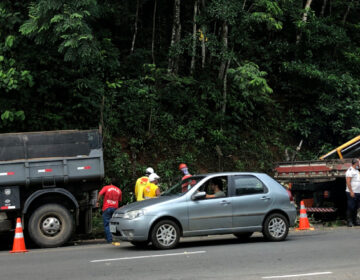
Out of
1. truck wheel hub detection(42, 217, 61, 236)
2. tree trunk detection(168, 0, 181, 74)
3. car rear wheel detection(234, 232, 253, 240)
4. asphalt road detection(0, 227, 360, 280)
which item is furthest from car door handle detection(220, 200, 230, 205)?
tree trunk detection(168, 0, 181, 74)

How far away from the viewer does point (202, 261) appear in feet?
34.0

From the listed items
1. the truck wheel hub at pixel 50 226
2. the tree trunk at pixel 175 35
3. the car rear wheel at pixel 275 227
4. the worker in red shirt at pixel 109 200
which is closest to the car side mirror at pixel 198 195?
the car rear wheel at pixel 275 227

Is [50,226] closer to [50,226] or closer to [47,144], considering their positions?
[50,226]

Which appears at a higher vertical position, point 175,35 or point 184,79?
point 175,35

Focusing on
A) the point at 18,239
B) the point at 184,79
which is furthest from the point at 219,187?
the point at 184,79

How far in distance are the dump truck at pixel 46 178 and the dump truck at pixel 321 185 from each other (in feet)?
19.9

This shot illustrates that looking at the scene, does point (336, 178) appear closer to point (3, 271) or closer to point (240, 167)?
point (240, 167)

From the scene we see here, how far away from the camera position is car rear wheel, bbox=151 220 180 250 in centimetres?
1217

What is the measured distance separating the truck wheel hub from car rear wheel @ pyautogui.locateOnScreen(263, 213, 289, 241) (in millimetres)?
4647

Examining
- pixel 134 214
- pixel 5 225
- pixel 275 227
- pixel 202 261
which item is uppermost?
pixel 134 214

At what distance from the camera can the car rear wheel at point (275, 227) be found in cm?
1329

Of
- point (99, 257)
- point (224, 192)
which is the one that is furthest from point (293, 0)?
point (99, 257)

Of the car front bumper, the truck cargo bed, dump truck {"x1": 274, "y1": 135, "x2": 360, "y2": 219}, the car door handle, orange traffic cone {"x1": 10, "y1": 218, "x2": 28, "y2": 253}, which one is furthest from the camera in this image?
dump truck {"x1": 274, "y1": 135, "x2": 360, "y2": 219}

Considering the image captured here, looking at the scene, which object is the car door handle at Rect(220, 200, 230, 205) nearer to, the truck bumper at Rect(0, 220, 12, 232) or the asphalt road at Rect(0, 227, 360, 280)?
the asphalt road at Rect(0, 227, 360, 280)
